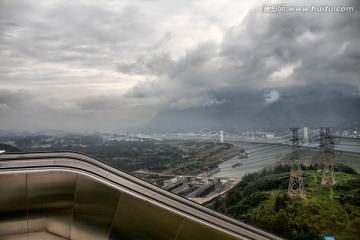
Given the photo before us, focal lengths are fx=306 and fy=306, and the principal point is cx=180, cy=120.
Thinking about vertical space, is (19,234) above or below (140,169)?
above

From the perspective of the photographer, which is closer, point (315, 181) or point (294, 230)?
point (294, 230)

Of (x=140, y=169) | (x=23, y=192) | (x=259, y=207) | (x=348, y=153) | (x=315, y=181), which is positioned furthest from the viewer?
(x=348, y=153)

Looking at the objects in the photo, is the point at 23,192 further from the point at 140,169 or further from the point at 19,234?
the point at 140,169

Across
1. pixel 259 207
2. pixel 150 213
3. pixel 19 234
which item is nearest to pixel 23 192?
pixel 19 234

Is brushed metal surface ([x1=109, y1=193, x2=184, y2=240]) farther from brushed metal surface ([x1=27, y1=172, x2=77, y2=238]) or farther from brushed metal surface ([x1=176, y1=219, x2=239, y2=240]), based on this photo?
brushed metal surface ([x1=27, y1=172, x2=77, y2=238])

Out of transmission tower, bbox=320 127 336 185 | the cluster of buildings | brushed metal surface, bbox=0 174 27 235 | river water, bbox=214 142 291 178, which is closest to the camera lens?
brushed metal surface, bbox=0 174 27 235

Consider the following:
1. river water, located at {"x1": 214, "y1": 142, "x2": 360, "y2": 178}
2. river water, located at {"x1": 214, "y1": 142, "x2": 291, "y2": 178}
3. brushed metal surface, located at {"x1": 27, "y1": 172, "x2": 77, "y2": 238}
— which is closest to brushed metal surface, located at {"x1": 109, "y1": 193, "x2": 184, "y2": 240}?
brushed metal surface, located at {"x1": 27, "y1": 172, "x2": 77, "y2": 238}
